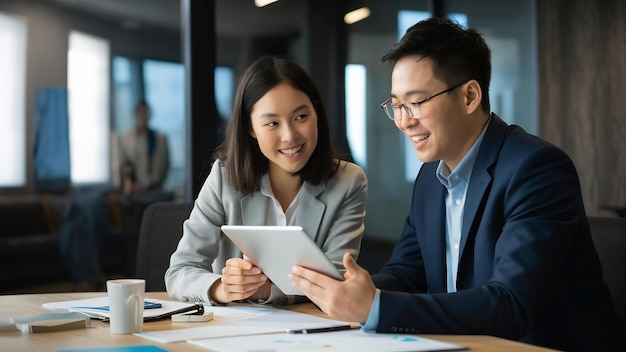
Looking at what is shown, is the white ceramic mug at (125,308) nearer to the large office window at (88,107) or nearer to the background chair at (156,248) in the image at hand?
the background chair at (156,248)

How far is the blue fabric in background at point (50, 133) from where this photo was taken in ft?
15.7

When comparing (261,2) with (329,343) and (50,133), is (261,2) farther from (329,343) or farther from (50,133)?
(329,343)

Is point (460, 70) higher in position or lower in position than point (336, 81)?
lower

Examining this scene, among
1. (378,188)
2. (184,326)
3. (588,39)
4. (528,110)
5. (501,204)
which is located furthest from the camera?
(378,188)

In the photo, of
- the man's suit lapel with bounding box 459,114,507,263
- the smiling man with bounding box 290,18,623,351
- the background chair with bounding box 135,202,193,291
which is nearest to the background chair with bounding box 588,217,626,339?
the smiling man with bounding box 290,18,623,351

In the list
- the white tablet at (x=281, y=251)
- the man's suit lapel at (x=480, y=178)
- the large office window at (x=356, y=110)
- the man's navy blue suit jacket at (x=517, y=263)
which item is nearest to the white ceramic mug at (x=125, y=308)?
the white tablet at (x=281, y=251)

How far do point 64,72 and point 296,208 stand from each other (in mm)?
2831

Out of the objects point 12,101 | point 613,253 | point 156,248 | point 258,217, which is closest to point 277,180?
point 258,217

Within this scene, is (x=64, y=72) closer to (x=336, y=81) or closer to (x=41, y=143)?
(x=41, y=143)

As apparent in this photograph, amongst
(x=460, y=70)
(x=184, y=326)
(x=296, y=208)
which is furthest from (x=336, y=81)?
(x=184, y=326)

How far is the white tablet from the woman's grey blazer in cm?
43

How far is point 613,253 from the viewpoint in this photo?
1992 mm

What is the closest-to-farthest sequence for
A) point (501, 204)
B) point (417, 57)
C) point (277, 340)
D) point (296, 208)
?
point (277, 340)
point (501, 204)
point (417, 57)
point (296, 208)

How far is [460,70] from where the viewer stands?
2043 millimetres
